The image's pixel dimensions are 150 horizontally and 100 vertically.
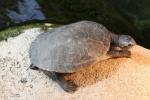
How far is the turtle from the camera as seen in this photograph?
7.98 feet

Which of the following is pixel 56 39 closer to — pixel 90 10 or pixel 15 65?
pixel 15 65

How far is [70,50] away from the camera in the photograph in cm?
244

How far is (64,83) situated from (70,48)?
0.81 feet

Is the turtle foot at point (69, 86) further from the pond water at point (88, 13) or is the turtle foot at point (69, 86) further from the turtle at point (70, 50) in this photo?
the pond water at point (88, 13)

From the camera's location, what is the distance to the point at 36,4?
3605 mm

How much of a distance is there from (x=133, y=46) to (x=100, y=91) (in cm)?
57

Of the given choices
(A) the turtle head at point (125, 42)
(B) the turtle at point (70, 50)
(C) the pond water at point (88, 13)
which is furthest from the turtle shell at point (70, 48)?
(C) the pond water at point (88, 13)

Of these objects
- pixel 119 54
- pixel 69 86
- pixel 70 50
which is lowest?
pixel 69 86

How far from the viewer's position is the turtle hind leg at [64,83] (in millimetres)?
2447

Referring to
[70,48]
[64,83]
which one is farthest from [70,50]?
[64,83]

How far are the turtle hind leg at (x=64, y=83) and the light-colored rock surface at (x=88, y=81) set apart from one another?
31mm

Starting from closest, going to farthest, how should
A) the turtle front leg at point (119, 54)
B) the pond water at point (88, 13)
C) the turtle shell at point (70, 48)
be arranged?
the turtle shell at point (70, 48)
the turtle front leg at point (119, 54)
the pond water at point (88, 13)

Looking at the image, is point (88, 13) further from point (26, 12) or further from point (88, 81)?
point (88, 81)

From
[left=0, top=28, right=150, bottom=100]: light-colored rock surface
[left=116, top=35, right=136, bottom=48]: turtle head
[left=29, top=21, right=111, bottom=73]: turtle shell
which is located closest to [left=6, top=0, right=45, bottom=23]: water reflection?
[left=0, top=28, right=150, bottom=100]: light-colored rock surface
